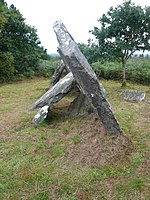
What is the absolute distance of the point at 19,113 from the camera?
743 cm

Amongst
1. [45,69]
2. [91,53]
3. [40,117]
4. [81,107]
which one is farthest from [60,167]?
[45,69]

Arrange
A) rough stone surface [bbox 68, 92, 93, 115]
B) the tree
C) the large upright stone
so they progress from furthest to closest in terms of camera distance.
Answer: the tree < rough stone surface [bbox 68, 92, 93, 115] < the large upright stone

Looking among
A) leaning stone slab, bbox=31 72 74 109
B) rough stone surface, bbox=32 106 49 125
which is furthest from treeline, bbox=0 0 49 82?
rough stone surface, bbox=32 106 49 125

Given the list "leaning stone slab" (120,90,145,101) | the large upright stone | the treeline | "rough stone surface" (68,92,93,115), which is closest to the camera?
the large upright stone

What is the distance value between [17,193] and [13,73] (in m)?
11.4

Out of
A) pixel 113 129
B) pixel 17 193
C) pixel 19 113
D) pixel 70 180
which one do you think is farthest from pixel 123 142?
pixel 19 113

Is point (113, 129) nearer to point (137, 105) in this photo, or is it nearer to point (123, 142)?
point (123, 142)

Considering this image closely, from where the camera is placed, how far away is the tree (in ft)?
34.8

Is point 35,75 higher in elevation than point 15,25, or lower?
lower

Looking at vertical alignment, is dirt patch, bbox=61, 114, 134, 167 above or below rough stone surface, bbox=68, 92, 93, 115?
below

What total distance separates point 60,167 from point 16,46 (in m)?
11.6

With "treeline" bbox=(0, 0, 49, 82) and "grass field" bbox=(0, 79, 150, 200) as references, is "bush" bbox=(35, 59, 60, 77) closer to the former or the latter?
"treeline" bbox=(0, 0, 49, 82)

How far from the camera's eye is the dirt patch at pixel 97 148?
450 centimetres

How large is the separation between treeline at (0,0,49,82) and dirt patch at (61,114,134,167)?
9.20 meters
